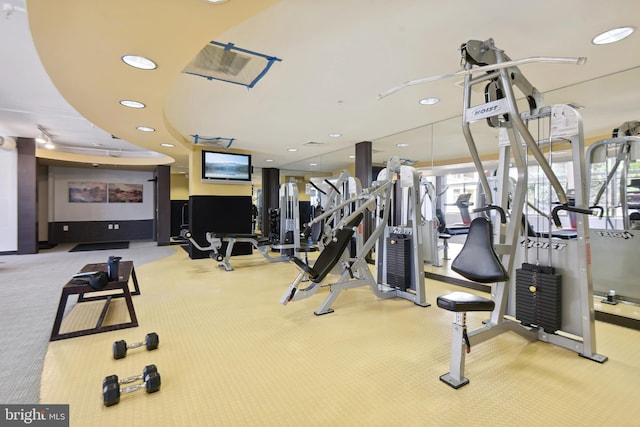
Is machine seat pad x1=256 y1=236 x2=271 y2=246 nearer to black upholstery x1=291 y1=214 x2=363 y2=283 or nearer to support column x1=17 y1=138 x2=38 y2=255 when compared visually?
black upholstery x1=291 y1=214 x2=363 y2=283

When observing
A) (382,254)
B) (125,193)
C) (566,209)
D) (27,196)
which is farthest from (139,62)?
(125,193)

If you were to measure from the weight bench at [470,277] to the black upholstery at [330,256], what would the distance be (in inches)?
52.0

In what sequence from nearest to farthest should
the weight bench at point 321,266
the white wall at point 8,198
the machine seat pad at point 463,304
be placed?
the machine seat pad at point 463,304 → the weight bench at point 321,266 → the white wall at point 8,198

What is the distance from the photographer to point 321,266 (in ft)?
10.6

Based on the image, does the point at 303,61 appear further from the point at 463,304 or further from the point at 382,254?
the point at 382,254

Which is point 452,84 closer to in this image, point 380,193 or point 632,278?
point 380,193

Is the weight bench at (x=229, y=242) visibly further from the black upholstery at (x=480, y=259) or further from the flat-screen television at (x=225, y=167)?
the black upholstery at (x=480, y=259)

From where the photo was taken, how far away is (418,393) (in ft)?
5.77

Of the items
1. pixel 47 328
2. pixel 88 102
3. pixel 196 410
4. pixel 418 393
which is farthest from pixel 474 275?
pixel 88 102

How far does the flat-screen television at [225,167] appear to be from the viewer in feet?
20.4

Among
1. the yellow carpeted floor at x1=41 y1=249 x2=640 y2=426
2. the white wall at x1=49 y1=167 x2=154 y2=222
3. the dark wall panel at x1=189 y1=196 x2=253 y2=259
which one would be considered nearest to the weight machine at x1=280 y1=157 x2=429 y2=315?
the yellow carpeted floor at x1=41 y1=249 x2=640 y2=426

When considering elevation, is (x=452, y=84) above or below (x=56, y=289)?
A: above

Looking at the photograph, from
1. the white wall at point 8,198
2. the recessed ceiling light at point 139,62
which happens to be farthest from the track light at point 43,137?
the recessed ceiling light at point 139,62

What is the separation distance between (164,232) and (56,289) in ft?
14.2
